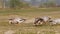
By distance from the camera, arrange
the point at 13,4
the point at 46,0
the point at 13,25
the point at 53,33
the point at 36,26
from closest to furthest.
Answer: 1. the point at 53,33
2. the point at 36,26
3. the point at 13,25
4. the point at 13,4
5. the point at 46,0

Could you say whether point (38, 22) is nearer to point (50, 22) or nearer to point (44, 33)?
point (50, 22)

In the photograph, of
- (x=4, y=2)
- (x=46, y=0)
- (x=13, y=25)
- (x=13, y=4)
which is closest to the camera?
(x=13, y=25)

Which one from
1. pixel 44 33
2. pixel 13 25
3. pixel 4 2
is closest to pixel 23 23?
pixel 13 25

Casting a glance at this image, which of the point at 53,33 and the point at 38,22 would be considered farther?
the point at 38,22

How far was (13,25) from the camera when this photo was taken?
12.1m

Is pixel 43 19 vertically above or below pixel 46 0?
above

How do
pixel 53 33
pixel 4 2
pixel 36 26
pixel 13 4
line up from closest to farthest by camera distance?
pixel 53 33
pixel 36 26
pixel 13 4
pixel 4 2

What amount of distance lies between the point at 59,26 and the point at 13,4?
31.0 meters

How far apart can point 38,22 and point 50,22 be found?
780 millimetres

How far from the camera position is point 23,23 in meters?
12.3

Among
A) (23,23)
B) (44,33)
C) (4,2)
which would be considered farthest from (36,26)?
(4,2)

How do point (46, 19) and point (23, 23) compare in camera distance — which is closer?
point (46, 19)

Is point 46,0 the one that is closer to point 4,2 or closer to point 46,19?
point 4,2

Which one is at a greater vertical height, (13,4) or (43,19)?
(43,19)
